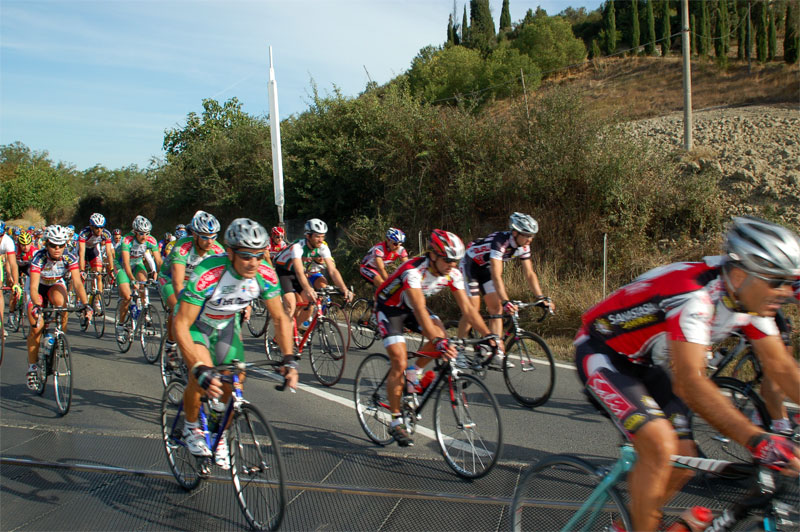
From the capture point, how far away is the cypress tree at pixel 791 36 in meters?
28.4

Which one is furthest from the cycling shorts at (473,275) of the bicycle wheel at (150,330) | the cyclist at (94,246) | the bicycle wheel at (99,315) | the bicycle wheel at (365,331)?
the cyclist at (94,246)

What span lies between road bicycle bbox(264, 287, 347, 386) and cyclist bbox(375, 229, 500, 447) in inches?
94.2

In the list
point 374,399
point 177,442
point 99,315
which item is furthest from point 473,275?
point 99,315

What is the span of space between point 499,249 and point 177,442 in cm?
423

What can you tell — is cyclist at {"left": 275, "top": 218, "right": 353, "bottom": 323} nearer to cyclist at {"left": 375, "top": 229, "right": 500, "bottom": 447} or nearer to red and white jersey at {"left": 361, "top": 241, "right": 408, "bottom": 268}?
red and white jersey at {"left": 361, "top": 241, "right": 408, "bottom": 268}

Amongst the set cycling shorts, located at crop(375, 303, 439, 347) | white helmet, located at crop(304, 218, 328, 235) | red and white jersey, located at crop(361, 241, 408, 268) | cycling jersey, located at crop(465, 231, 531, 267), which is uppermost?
white helmet, located at crop(304, 218, 328, 235)

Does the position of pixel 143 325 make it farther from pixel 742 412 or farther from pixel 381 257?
pixel 742 412

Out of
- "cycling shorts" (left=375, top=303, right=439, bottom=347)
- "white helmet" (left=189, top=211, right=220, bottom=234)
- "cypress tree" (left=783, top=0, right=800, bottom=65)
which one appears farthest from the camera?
"cypress tree" (left=783, top=0, right=800, bottom=65)

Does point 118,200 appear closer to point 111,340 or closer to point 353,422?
point 111,340

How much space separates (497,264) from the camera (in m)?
6.80

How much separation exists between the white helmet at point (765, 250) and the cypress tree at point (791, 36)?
32.8 metres

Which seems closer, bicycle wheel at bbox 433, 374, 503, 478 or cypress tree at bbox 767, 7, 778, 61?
bicycle wheel at bbox 433, 374, 503, 478

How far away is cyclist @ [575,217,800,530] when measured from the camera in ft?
7.97

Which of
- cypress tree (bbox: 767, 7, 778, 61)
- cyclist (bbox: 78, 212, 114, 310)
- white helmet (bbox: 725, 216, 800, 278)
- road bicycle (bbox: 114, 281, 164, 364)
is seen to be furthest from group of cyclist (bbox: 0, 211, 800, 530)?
cypress tree (bbox: 767, 7, 778, 61)
